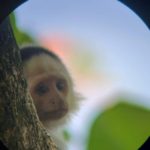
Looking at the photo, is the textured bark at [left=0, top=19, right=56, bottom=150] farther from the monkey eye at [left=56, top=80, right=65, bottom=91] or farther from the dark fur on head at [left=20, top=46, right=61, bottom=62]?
the monkey eye at [left=56, top=80, right=65, bottom=91]

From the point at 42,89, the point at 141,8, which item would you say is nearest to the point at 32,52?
the point at 42,89

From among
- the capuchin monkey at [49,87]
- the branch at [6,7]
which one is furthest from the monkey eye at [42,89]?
the branch at [6,7]

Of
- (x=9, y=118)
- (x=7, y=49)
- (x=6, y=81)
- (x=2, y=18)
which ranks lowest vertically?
(x=9, y=118)

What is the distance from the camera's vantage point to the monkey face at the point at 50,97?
54.2 inches

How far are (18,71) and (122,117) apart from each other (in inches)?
21.0

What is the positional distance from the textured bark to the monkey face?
17cm

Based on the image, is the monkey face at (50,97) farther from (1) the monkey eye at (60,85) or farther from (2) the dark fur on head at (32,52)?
(2) the dark fur on head at (32,52)

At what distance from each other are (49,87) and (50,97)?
0.18 feet

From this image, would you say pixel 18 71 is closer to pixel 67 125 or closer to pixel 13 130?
pixel 13 130

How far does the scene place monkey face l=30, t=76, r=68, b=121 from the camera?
138 centimetres

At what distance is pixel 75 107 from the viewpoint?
1.51 meters

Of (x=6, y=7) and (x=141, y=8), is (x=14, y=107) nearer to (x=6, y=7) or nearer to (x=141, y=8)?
(x=6, y=7)

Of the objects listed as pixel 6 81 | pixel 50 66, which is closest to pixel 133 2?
pixel 50 66

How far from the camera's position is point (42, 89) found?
143 cm
